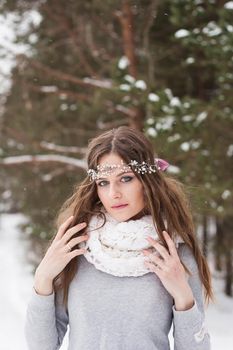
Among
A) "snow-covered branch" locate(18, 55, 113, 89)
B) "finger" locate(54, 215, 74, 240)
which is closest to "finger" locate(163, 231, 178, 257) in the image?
"finger" locate(54, 215, 74, 240)

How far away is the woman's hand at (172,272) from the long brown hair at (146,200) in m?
0.08

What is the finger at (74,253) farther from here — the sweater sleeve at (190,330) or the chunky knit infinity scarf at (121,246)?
the sweater sleeve at (190,330)

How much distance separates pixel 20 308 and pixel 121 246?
7104mm

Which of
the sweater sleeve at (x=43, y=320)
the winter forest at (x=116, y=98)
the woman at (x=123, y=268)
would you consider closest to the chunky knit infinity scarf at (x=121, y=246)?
the woman at (x=123, y=268)

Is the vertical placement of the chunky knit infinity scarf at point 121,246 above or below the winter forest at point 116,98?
below

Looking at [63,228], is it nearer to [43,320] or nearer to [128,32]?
[43,320]

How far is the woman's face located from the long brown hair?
0.02m

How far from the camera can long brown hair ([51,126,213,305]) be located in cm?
196

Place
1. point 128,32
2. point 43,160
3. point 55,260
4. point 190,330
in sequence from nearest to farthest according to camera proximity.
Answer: point 190,330 → point 55,260 → point 128,32 → point 43,160

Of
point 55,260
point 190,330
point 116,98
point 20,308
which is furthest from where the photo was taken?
point 20,308

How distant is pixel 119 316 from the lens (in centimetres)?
186

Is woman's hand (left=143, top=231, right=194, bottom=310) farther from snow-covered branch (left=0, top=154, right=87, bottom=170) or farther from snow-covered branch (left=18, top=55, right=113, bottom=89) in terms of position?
snow-covered branch (left=0, top=154, right=87, bottom=170)

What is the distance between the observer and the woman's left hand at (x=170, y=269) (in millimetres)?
1789

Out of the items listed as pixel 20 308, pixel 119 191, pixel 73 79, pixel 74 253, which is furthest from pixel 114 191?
pixel 20 308
